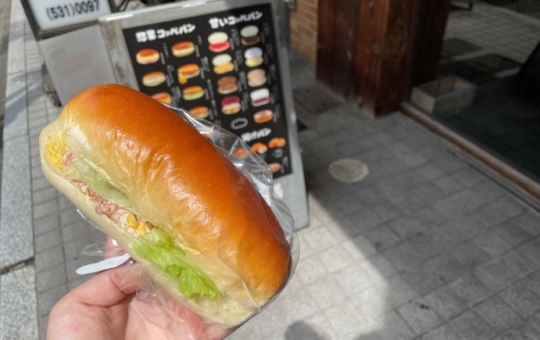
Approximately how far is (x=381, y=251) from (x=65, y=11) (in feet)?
10.9

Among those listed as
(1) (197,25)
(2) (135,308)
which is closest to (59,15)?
(1) (197,25)

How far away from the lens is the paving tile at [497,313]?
2865 mm

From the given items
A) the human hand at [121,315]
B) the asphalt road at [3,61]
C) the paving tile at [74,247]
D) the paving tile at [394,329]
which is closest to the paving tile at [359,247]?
the paving tile at [394,329]

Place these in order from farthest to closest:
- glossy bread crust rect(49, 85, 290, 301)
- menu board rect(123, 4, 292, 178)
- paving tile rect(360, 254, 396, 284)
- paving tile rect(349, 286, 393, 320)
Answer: paving tile rect(360, 254, 396, 284) → paving tile rect(349, 286, 393, 320) → menu board rect(123, 4, 292, 178) → glossy bread crust rect(49, 85, 290, 301)

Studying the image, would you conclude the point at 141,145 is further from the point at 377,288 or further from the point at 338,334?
the point at 377,288

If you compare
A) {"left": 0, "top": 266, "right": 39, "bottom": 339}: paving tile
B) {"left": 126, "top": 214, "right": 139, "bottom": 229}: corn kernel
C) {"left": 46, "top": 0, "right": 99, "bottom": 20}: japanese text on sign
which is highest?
{"left": 46, "top": 0, "right": 99, "bottom": 20}: japanese text on sign

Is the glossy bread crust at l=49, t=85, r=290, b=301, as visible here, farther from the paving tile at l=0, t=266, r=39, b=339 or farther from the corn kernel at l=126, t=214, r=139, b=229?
the paving tile at l=0, t=266, r=39, b=339

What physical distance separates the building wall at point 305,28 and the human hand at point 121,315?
4953 millimetres

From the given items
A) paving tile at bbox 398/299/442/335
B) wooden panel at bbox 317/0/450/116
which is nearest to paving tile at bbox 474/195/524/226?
paving tile at bbox 398/299/442/335

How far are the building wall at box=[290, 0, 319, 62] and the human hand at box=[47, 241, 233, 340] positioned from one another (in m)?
4.95

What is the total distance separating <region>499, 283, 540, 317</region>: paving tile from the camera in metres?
2.94

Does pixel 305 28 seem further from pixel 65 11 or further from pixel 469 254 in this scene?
pixel 469 254

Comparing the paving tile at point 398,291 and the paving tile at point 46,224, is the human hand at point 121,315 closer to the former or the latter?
the paving tile at point 398,291

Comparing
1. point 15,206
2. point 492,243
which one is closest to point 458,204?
point 492,243
